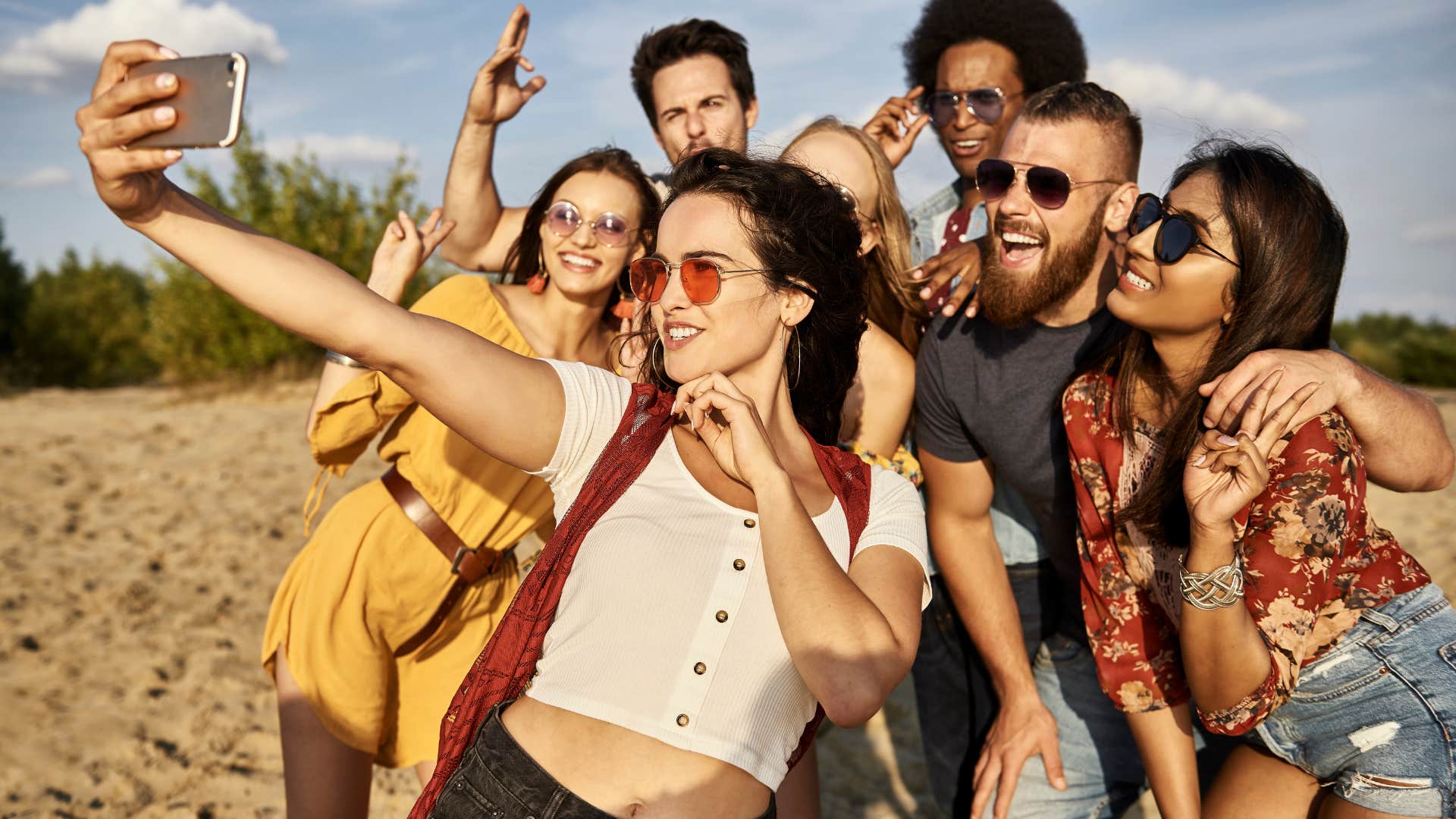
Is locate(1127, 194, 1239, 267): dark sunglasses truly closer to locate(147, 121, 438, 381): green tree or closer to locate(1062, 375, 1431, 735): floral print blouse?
locate(1062, 375, 1431, 735): floral print blouse

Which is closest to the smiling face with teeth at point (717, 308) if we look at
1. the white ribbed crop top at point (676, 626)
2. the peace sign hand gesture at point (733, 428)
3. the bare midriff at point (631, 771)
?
the peace sign hand gesture at point (733, 428)

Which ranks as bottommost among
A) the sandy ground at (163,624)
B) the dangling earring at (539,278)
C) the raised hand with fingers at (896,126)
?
the sandy ground at (163,624)

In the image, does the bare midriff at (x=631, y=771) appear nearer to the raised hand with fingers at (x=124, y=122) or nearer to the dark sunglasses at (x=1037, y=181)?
the raised hand with fingers at (x=124, y=122)

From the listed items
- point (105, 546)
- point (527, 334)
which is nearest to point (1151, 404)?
point (527, 334)

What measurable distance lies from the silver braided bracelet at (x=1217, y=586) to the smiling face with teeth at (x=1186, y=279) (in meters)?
Answer: 0.68

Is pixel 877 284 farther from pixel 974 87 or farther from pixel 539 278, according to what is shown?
pixel 974 87

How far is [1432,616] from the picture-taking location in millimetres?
2688

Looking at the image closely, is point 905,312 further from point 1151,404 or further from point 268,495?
point 268,495

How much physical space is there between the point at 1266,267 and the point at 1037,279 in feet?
2.89

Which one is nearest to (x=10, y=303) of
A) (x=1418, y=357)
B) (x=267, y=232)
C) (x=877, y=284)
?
(x=267, y=232)

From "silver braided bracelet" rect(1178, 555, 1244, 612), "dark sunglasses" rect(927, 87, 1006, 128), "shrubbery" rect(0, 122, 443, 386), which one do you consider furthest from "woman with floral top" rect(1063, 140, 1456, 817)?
"shrubbery" rect(0, 122, 443, 386)

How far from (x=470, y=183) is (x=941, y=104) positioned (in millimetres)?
2212

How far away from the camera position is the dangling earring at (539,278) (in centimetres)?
379

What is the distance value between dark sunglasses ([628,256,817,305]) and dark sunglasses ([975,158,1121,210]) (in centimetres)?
131
